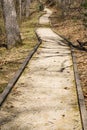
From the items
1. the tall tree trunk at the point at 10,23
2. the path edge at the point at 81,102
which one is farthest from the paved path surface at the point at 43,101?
the tall tree trunk at the point at 10,23

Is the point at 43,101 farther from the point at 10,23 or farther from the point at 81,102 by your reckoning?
the point at 10,23

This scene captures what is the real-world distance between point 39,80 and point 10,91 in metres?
1.43

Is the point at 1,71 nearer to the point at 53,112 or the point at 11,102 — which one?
the point at 11,102

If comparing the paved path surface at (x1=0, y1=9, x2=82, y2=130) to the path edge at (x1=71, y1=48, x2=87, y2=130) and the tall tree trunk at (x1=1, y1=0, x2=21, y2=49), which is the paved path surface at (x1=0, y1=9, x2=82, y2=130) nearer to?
the path edge at (x1=71, y1=48, x2=87, y2=130)

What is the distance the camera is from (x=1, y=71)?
10.1 m

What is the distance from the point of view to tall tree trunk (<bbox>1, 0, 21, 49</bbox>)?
50.9 ft

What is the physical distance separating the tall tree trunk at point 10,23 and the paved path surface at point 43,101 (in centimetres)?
507

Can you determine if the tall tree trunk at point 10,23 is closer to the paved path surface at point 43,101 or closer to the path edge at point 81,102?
the paved path surface at point 43,101

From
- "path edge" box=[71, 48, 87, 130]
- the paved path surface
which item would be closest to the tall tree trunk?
the paved path surface

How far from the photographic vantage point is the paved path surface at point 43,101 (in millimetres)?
5887

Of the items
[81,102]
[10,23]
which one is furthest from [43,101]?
[10,23]

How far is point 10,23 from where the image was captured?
15742 mm

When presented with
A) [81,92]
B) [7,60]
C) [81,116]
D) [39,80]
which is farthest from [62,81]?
[7,60]

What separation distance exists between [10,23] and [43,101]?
9.25 metres
